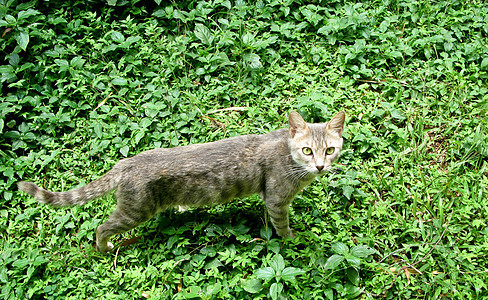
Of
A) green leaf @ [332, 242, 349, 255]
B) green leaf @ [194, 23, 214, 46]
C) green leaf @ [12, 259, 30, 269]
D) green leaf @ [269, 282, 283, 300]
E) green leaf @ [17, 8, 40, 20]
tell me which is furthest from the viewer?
green leaf @ [194, 23, 214, 46]

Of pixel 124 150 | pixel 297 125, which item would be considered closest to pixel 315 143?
pixel 297 125

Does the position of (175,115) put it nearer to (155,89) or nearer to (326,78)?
(155,89)

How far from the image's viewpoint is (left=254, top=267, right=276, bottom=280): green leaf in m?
3.88

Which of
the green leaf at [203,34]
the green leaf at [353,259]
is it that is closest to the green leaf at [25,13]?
the green leaf at [203,34]

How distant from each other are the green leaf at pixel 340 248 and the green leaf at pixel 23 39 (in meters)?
4.74

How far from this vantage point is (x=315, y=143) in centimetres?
418

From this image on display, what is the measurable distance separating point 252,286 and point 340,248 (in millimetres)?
955

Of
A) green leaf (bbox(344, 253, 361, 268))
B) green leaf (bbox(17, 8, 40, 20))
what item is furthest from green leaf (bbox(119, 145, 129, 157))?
green leaf (bbox(344, 253, 361, 268))

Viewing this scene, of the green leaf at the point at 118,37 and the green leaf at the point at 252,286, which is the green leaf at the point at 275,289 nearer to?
the green leaf at the point at 252,286

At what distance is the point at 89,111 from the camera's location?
575 centimetres

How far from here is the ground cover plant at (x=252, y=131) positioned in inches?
170

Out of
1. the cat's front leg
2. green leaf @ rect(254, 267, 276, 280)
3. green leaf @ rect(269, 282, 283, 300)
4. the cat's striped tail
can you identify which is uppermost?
the cat's striped tail

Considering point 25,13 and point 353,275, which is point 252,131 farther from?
point 25,13

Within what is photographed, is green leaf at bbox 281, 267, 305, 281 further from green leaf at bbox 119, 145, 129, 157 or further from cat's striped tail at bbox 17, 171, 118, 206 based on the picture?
green leaf at bbox 119, 145, 129, 157
